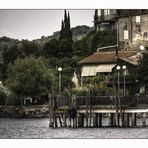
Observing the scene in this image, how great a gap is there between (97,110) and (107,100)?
0.50 m

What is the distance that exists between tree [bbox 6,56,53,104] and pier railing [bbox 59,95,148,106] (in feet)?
12.3

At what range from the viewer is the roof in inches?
1345

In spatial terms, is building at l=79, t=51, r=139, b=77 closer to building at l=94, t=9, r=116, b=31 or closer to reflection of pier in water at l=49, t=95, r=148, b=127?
reflection of pier in water at l=49, t=95, r=148, b=127

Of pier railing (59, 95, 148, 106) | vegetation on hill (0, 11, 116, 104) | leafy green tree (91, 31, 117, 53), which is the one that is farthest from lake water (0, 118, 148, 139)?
leafy green tree (91, 31, 117, 53)

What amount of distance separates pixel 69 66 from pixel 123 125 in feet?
9.71

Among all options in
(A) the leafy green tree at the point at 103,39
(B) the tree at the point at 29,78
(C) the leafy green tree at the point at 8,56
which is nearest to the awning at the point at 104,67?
(A) the leafy green tree at the point at 103,39

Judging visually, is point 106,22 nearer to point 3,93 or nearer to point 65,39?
point 3,93

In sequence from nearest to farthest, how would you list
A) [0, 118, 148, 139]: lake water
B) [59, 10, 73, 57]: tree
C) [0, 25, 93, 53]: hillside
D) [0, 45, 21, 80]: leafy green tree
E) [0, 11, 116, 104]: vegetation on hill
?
[0, 118, 148, 139]: lake water
[59, 10, 73, 57]: tree
[0, 25, 93, 53]: hillside
[0, 11, 116, 104]: vegetation on hill
[0, 45, 21, 80]: leafy green tree

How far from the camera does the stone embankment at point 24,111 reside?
3984cm

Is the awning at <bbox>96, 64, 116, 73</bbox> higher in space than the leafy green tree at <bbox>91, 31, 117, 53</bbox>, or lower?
lower

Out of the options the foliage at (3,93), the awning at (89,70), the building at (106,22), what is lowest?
the foliage at (3,93)

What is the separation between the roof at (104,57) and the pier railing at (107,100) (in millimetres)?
985

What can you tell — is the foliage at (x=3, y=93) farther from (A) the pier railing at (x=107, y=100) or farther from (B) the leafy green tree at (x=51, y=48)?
(A) the pier railing at (x=107, y=100)
